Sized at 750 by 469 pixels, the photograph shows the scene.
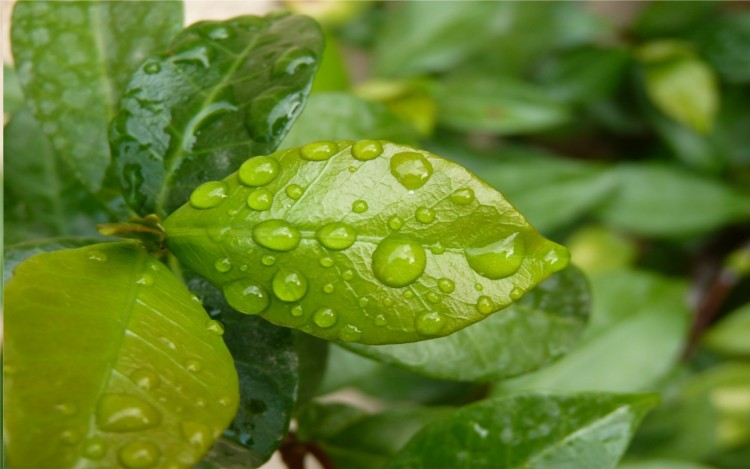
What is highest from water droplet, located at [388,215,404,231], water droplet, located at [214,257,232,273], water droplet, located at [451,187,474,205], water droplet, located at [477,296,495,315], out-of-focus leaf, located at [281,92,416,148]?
water droplet, located at [451,187,474,205]

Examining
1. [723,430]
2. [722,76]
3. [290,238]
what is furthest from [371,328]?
[722,76]

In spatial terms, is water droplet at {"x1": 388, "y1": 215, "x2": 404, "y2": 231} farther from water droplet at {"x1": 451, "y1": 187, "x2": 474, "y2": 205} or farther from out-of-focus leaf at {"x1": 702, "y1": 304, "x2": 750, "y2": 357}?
out-of-focus leaf at {"x1": 702, "y1": 304, "x2": 750, "y2": 357}

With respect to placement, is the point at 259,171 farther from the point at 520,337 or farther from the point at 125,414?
the point at 520,337

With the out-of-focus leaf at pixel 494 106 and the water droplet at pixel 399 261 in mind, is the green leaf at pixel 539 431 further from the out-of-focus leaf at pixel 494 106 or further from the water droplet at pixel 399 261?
the out-of-focus leaf at pixel 494 106

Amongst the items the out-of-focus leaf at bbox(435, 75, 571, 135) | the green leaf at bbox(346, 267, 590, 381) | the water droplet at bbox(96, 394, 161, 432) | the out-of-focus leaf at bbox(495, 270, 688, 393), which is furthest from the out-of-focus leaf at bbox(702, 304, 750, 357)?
the water droplet at bbox(96, 394, 161, 432)

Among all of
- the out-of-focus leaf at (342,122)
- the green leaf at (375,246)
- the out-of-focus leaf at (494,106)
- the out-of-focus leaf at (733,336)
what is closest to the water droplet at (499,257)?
the green leaf at (375,246)
